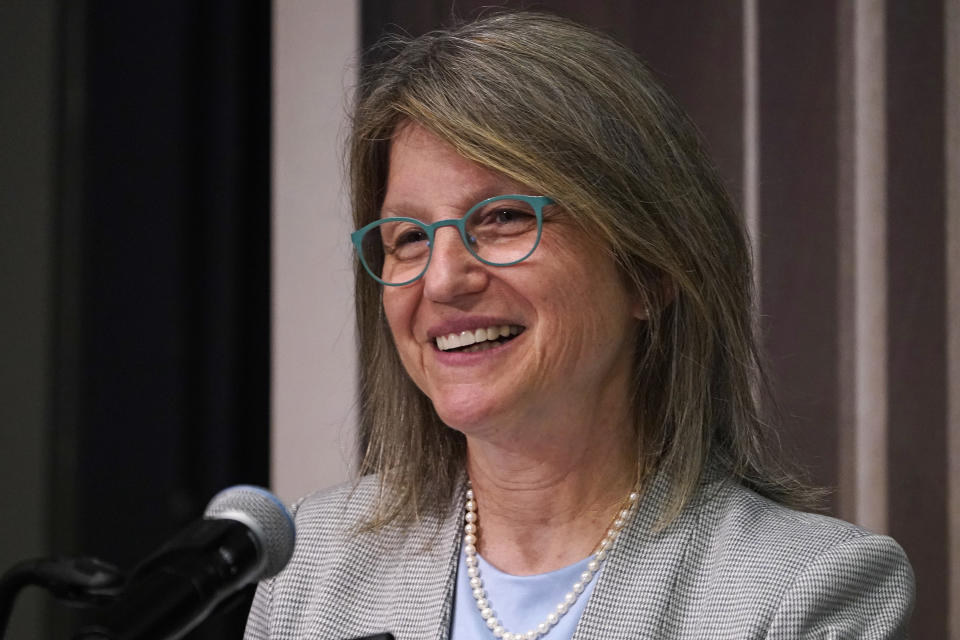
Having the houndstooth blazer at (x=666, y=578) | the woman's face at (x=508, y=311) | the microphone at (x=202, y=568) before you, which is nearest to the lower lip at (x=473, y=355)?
the woman's face at (x=508, y=311)

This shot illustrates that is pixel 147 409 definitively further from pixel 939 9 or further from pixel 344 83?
pixel 939 9

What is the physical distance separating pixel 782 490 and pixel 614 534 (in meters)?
0.31

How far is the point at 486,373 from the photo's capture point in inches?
62.0

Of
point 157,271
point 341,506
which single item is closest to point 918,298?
point 341,506

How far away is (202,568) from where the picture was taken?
36.1 inches

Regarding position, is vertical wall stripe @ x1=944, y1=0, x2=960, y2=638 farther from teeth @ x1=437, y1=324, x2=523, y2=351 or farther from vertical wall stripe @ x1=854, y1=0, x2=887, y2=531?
teeth @ x1=437, y1=324, x2=523, y2=351

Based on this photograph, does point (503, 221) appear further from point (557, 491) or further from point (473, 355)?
point (557, 491)

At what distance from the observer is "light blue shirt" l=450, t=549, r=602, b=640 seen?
1575 mm

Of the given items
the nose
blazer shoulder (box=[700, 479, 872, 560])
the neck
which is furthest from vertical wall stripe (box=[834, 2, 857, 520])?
the nose

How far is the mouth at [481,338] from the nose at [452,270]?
0.06 m

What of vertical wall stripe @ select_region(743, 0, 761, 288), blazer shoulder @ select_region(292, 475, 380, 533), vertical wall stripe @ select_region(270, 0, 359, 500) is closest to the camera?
blazer shoulder @ select_region(292, 475, 380, 533)

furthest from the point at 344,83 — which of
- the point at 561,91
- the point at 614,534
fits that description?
the point at 614,534

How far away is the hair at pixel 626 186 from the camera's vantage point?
61.7 inches

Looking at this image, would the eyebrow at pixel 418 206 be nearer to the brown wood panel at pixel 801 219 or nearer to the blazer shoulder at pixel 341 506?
the blazer shoulder at pixel 341 506
